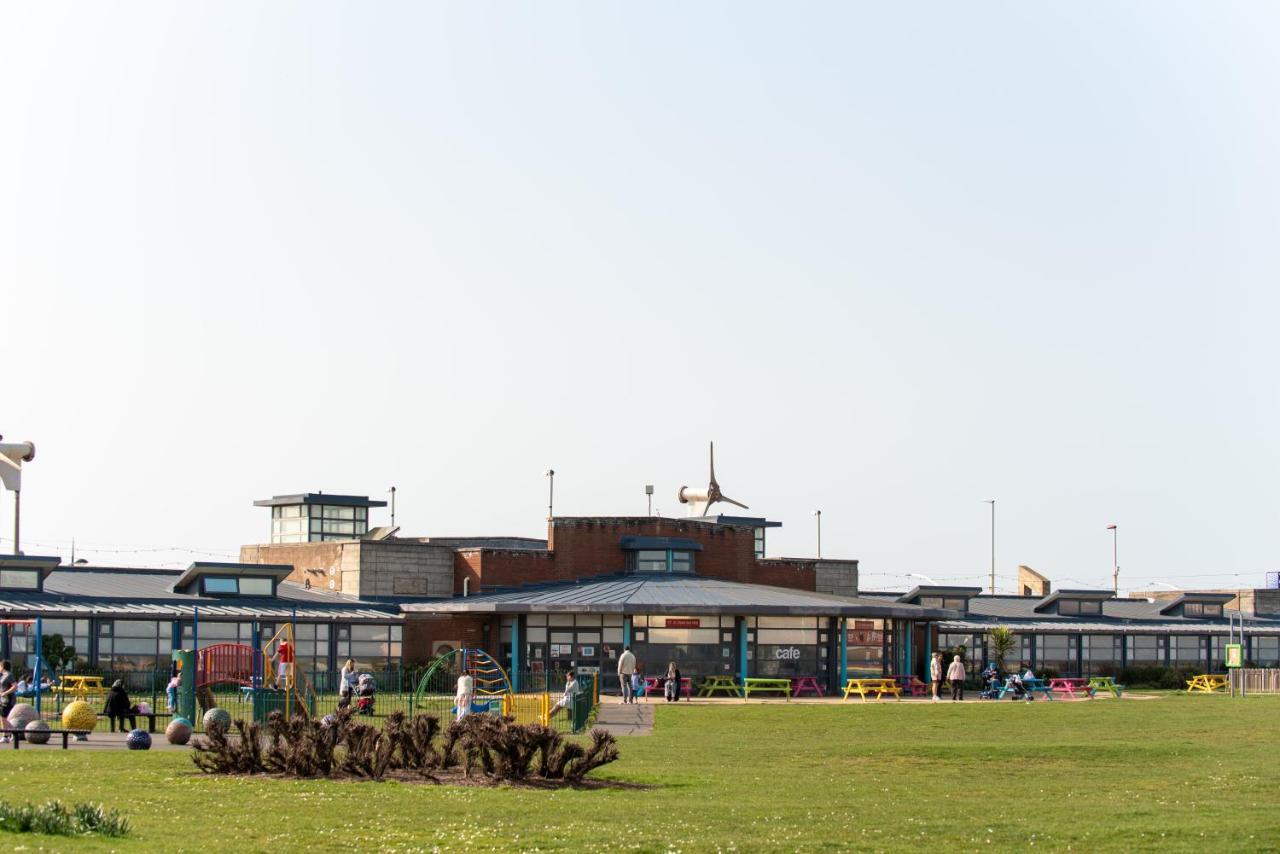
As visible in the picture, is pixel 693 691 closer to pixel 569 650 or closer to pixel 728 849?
pixel 569 650

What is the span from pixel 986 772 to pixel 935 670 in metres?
27.8

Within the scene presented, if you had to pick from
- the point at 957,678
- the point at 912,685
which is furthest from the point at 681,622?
the point at 957,678

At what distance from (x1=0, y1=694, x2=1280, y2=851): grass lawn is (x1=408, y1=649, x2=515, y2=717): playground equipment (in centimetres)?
830

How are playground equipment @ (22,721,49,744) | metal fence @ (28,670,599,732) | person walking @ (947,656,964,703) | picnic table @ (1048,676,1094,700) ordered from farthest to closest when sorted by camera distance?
1. picnic table @ (1048,676,1094,700)
2. person walking @ (947,656,964,703)
3. metal fence @ (28,670,599,732)
4. playground equipment @ (22,721,49,744)

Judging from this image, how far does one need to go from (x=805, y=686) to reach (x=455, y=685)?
37.8 ft

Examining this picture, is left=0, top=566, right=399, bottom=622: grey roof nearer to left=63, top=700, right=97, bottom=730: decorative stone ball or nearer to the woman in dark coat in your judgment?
the woman in dark coat

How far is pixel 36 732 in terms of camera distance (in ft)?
99.9

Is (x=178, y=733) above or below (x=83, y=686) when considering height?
above

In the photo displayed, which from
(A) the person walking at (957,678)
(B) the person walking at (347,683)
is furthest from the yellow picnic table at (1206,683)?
(B) the person walking at (347,683)

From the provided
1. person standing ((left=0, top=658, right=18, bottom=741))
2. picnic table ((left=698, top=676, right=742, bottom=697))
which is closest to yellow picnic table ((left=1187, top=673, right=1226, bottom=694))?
→ picnic table ((left=698, top=676, right=742, bottom=697))

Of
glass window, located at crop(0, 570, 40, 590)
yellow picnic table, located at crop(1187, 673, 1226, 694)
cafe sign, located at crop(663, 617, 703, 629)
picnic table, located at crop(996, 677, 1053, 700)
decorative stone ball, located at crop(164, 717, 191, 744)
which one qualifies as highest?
glass window, located at crop(0, 570, 40, 590)

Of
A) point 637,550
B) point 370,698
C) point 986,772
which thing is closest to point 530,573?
point 637,550

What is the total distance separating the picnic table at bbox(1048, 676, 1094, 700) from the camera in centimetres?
5881

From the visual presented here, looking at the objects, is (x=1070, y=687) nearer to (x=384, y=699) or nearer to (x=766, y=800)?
(x=384, y=699)
